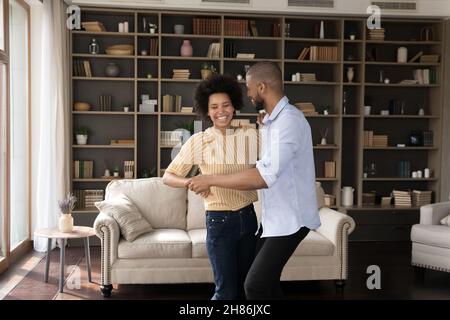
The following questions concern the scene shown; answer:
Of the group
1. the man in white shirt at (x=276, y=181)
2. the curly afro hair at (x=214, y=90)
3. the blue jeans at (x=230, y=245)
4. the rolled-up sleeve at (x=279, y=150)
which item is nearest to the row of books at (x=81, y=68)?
the curly afro hair at (x=214, y=90)

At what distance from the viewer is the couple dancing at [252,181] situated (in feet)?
6.54

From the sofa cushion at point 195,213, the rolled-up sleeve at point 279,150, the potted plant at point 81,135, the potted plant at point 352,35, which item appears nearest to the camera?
the rolled-up sleeve at point 279,150

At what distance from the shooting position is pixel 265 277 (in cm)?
199

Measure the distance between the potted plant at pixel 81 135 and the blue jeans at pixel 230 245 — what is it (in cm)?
398

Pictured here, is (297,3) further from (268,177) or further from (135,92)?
(268,177)

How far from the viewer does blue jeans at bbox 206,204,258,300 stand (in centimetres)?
224

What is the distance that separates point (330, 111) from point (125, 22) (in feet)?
8.14

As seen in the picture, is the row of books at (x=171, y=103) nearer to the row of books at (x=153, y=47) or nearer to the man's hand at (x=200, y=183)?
the row of books at (x=153, y=47)

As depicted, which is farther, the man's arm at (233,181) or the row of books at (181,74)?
the row of books at (181,74)

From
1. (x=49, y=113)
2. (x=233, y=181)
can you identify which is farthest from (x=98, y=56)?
(x=233, y=181)

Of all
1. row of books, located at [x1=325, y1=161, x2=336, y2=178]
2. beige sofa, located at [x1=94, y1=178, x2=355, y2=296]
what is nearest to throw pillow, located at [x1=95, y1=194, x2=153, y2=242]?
beige sofa, located at [x1=94, y1=178, x2=355, y2=296]

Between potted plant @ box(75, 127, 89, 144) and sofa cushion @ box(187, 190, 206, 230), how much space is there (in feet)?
6.67

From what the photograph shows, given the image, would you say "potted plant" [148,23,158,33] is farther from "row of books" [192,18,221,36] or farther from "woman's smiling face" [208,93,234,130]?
"woman's smiling face" [208,93,234,130]
